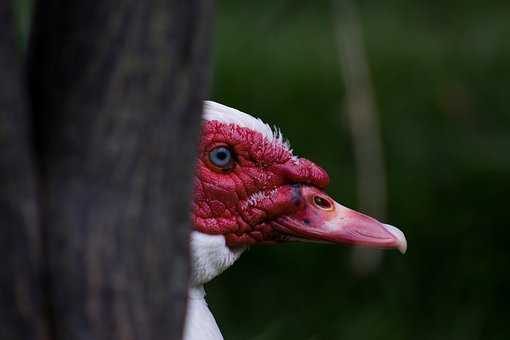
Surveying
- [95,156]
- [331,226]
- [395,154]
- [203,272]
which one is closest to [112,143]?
[95,156]

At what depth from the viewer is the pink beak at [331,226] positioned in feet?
9.16

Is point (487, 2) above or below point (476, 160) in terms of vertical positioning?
above

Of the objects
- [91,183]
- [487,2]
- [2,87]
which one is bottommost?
[487,2]

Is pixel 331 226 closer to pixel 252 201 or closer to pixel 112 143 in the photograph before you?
pixel 252 201

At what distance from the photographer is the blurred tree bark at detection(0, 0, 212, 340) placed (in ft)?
5.00

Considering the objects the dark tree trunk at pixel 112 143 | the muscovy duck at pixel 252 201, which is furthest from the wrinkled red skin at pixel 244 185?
the dark tree trunk at pixel 112 143

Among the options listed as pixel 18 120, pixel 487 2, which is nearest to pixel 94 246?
pixel 18 120

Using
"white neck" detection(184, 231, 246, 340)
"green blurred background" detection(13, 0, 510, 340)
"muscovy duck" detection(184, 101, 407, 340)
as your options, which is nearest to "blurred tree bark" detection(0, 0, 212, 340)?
"white neck" detection(184, 231, 246, 340)

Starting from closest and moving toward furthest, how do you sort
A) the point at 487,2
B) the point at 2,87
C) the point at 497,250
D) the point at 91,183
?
the point at 2,87
the point at 91,183
the point at 497,250
the point at 487,2

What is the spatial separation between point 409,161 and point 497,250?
0.75 meters

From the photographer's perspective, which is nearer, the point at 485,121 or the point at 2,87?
the point at 2,87

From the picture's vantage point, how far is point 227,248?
2.81 metres

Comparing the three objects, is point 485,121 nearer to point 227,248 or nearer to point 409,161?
point 409,161

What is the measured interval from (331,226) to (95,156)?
1308 millimetres
